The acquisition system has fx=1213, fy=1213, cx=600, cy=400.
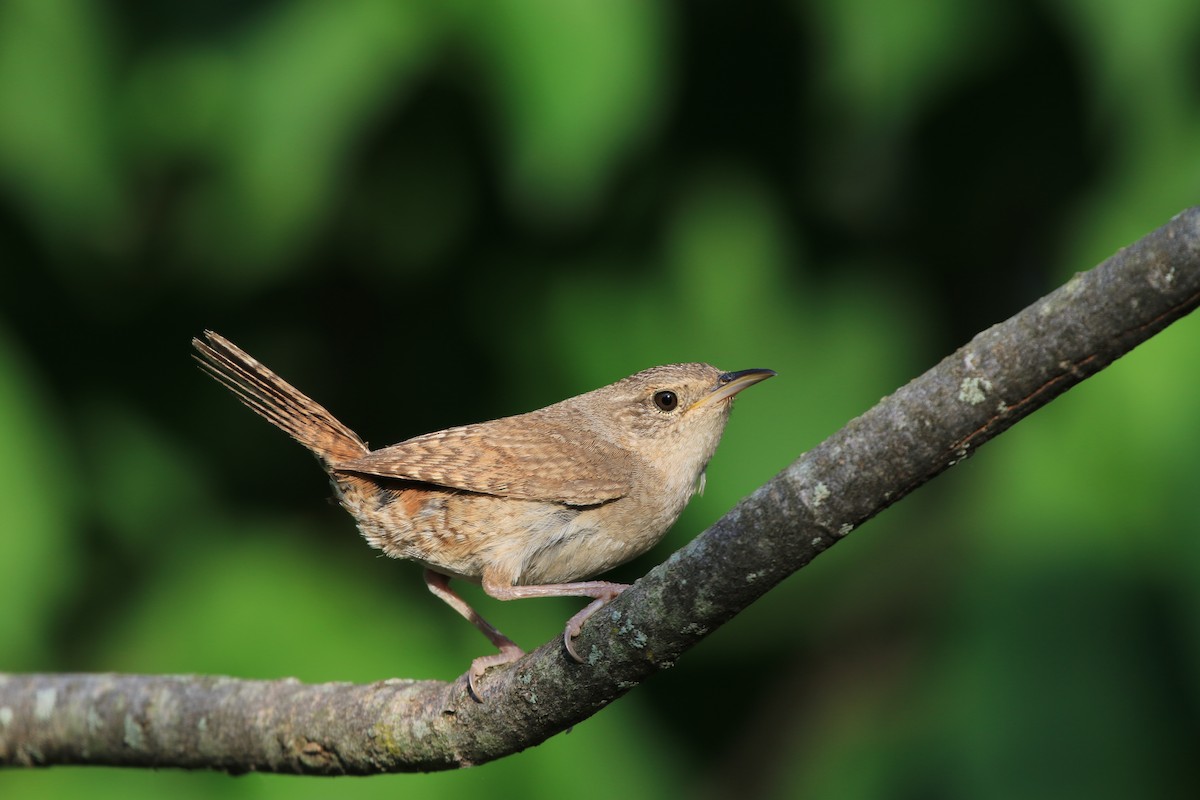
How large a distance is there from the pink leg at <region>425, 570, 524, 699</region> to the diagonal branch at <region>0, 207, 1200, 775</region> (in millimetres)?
Result: 59

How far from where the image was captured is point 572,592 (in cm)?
273

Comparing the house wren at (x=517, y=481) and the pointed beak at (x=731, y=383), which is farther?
the pointed beak at (x=731, y=383)

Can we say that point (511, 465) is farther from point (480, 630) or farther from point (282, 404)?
point (282, 404)

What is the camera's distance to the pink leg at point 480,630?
8.52 ft

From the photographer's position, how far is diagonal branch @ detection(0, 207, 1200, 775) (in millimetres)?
1648

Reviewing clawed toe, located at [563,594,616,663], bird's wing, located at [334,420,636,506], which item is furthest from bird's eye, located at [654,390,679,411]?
clawed toe, located at [563,594,616,663]

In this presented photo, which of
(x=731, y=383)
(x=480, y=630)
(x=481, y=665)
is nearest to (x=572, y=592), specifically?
(x=481, y=665)

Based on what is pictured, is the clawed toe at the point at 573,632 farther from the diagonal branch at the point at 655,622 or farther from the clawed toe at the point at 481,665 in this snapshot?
the clawed toe at the point at 481,665

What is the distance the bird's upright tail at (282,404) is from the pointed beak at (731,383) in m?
1.01

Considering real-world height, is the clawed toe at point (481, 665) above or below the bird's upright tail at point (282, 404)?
below

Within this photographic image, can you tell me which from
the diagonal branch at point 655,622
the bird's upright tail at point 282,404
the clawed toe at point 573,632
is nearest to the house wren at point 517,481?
the bird's upright tail at point 282,404

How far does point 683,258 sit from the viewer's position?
157 inches

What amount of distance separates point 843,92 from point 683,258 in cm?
76

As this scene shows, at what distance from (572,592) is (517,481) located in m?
0.47
